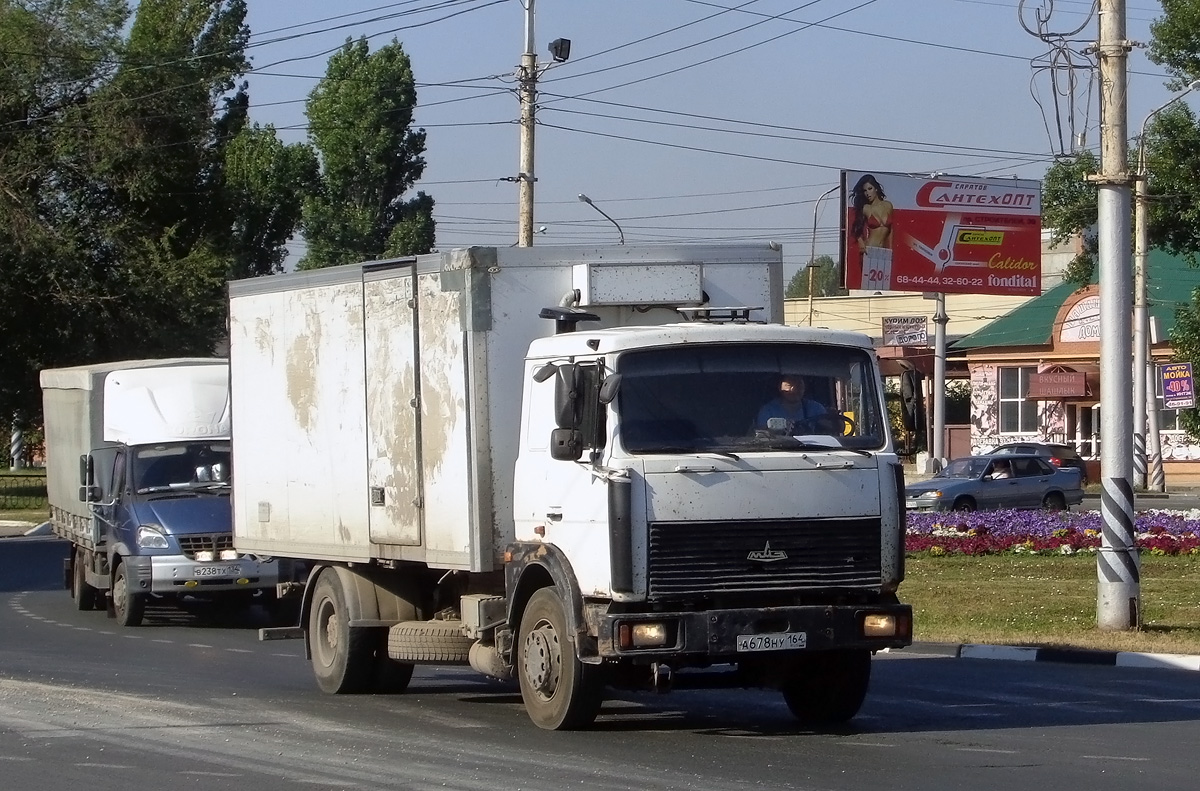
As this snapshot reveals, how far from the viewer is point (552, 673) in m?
10.5

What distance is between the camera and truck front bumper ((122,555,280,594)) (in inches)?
747

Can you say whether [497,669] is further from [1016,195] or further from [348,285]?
[1016,195]

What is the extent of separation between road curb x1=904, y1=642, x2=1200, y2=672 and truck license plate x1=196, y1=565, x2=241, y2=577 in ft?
24.8

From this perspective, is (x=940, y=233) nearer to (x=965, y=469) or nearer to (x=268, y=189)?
(x=965, y=469)

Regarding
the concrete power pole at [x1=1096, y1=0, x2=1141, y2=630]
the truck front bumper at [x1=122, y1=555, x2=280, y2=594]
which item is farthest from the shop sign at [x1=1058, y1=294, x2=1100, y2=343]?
the truck front bumper at [x1=122, y1=555, x2=280, y2=594]

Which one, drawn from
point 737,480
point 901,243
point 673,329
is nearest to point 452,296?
point 673,329

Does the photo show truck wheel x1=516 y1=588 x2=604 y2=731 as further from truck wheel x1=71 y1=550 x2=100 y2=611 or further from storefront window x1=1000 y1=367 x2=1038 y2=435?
storefront window x1=1000 y1=367 x2=1038 y2=435

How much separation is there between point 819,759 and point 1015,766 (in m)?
1.05

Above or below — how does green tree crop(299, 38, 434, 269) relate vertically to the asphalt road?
above

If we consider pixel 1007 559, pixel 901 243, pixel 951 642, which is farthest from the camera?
pixel 901 243

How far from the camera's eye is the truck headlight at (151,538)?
19.1m

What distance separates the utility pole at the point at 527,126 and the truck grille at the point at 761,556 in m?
17.8

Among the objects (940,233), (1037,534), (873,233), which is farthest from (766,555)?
(940,233)

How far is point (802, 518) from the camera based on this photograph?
9.97m
